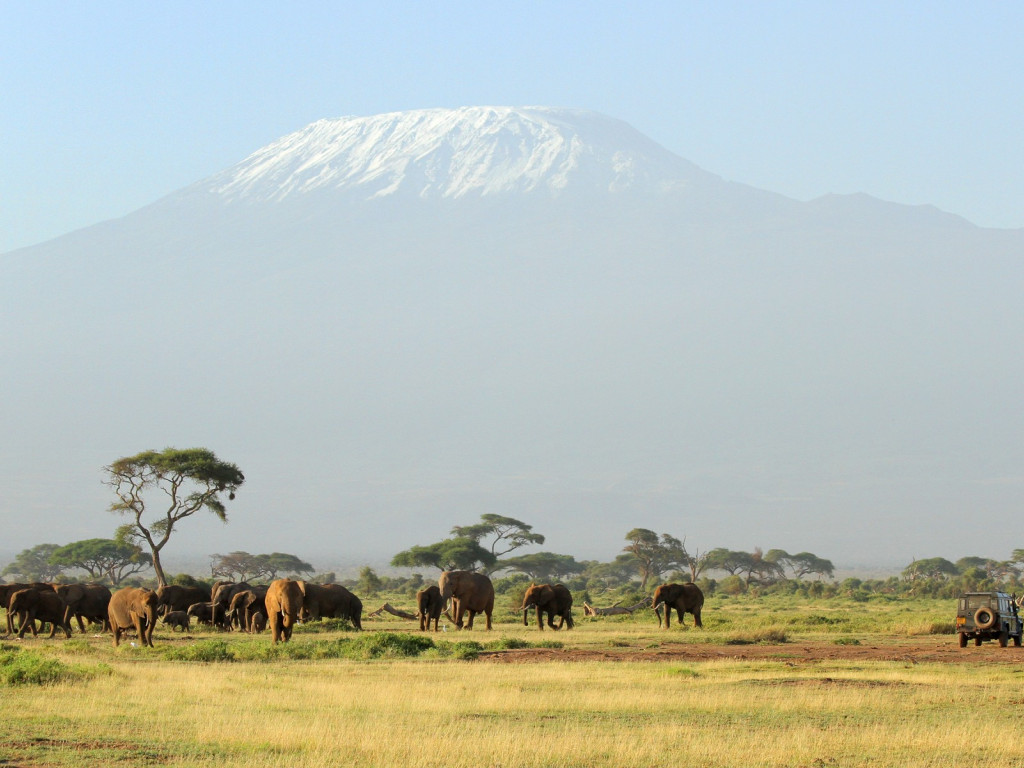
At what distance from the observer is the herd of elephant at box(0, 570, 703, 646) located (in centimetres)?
3328

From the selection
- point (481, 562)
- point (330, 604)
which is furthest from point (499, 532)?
point (330, 604)

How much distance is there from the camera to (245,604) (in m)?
40.2

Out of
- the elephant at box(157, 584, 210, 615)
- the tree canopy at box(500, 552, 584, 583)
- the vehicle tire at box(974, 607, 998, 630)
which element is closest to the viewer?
the vehicle tire at box(974, 607, 998, 630)

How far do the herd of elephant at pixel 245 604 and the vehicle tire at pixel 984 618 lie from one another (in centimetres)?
1148

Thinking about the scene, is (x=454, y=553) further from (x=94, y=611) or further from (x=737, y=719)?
(x=737, y=719)

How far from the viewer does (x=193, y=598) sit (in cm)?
4328

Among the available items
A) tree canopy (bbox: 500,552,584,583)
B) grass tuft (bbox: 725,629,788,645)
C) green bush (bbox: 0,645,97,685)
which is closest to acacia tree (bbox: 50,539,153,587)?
tree canopy (bbox: 500,552,584,583)

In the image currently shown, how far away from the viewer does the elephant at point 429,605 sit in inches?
1591

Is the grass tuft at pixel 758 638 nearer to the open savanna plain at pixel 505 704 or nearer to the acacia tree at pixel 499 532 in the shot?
the open savanna plain at pixel 505 704

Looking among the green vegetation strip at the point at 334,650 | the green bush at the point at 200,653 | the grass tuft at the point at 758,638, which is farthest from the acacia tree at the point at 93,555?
the green bush at the point at 200,653

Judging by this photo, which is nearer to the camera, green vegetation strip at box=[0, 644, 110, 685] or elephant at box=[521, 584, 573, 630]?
green vegetation strip at box=[0, 644, 110, 685]

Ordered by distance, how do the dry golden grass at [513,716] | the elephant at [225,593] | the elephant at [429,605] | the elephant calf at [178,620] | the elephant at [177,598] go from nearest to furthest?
the dry golden grass at [513,716] → the elephant calf at [178,620] → the elephant at [429,605] → the elephant at [225,593] → the elephant at [177,598]

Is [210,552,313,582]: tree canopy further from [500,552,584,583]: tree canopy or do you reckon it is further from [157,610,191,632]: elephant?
[157,610,191,632]: elephant

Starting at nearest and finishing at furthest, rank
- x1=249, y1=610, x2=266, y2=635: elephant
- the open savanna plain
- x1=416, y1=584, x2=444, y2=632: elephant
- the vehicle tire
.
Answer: the open savanna plain, the vehicle tire, x1=249, y1=610, x2=266, y2=635: elephant, x1=416, y1=584, x2=444, y2=632: elephant
